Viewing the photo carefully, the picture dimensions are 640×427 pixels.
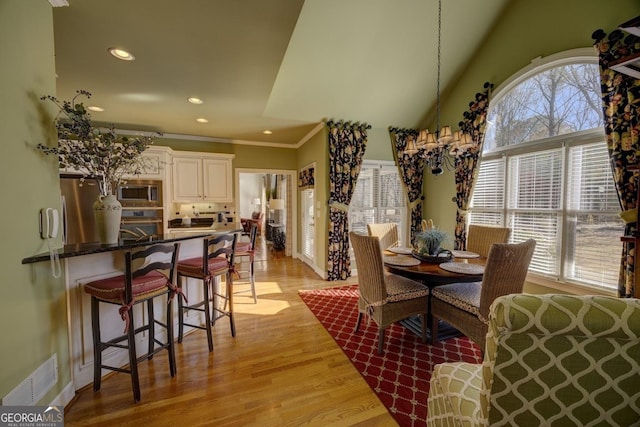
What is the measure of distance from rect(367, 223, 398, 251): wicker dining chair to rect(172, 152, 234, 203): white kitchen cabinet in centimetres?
335

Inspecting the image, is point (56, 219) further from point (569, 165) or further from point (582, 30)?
point (582, 30)

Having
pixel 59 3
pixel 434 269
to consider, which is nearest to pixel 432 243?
pixel 434 269

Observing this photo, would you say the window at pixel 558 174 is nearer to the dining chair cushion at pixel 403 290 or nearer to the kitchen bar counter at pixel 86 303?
the dining chair cushion at pixel 403 290

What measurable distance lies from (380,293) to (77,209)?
4296 mm

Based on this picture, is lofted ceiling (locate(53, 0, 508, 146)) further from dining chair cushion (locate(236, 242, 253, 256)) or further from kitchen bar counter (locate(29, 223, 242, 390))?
dining chair cushion (locate(236, 242, 253, 256))

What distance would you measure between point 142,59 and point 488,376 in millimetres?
3523

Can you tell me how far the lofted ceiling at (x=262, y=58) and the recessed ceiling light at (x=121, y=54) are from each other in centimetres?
6

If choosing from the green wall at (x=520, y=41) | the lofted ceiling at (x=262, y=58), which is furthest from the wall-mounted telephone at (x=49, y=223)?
the green wall at (x=520, y=41)

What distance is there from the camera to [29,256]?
4.77ft

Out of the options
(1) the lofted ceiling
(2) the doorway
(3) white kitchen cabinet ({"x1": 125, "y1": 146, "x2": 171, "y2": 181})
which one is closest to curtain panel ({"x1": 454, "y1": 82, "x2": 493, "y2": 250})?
(1) the lofted ceiling

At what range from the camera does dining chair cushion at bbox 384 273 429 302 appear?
2.21 m

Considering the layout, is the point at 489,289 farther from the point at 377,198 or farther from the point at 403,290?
the point at 377,198

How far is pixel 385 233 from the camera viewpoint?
338 centimetres

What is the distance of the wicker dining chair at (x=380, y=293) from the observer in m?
2.15
